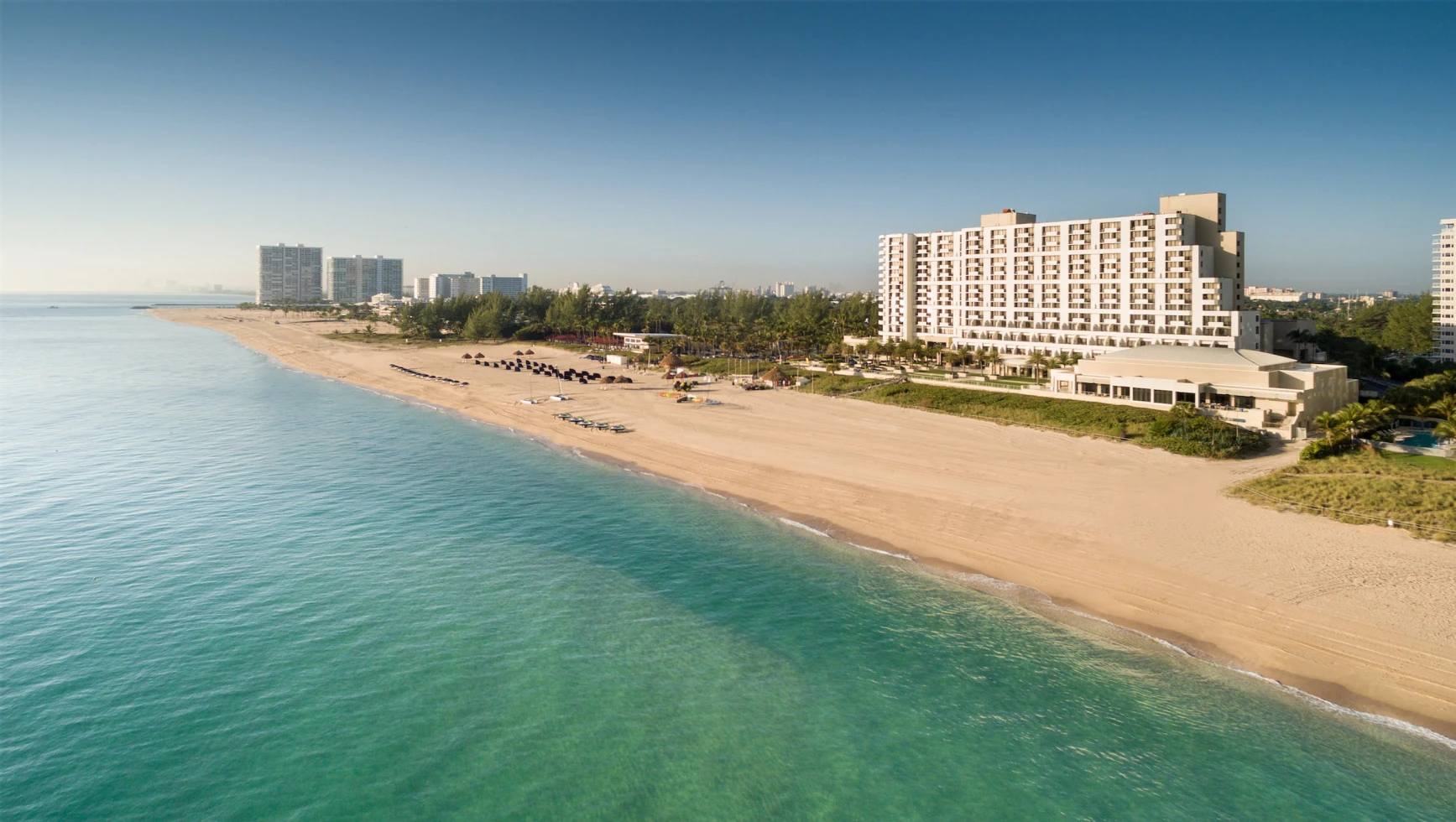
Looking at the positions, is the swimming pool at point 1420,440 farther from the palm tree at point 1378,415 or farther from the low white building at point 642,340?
the low white building at point 642,340

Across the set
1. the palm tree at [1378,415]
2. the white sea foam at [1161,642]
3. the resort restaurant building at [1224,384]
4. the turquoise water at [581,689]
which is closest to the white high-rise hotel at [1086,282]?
the resort restaurant building at [1224,384]

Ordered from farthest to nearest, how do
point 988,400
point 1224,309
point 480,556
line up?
point 1224,309 < point 988,400 < point 480,556

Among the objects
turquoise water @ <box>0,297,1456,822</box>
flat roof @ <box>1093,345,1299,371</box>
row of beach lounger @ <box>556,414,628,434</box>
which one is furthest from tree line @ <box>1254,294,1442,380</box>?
turquoise water @ <box>0,297,1456,822</box>

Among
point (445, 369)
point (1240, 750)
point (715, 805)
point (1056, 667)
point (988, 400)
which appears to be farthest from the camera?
point (445, 369)

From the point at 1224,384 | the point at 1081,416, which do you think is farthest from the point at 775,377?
the point at 1224,384

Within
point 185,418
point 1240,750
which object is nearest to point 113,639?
point 1240,750

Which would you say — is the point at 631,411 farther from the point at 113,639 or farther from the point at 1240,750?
the point at 1240,750

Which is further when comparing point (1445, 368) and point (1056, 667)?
point (1445, 368)
